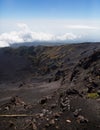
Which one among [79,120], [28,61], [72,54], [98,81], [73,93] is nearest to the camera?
[79,120]

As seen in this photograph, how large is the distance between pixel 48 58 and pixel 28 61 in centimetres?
1721

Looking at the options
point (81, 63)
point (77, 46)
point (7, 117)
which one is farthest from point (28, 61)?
point (7, 117)

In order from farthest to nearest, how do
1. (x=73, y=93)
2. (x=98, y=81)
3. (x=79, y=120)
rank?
(x=98, y=81), (x=73, y=93), (x=79, y=120)

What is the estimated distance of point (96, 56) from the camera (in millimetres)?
86062

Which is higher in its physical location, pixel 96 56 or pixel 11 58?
pixel 96 56

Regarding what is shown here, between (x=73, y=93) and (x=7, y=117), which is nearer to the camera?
(x=7, y=117)

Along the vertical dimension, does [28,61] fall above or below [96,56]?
below

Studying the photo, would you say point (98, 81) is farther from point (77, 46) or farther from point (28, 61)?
point (28, 61)

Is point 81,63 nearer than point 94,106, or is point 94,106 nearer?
point 94,106

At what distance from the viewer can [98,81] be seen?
5838cm

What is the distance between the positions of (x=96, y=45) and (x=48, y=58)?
89.6 ft

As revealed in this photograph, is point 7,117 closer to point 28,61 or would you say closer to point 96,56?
point 96,56

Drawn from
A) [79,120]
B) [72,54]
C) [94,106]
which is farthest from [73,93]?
[72,54]

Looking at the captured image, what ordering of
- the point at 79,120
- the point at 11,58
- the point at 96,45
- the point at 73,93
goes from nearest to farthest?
the point at 79,120 < the point at 73,93 < the point at 96,45 < the point at 11,58
